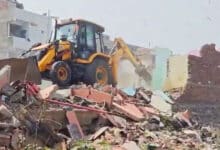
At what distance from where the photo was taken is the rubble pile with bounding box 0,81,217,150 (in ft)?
26.4

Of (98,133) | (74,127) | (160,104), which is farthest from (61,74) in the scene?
(98,133)

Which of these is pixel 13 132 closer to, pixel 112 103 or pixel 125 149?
pixel 125 149

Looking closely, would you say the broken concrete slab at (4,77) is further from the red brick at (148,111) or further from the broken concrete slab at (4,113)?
the red brick at (148,111)

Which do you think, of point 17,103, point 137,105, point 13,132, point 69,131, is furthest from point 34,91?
point 137,105

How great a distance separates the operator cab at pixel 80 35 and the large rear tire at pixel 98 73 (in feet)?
1.23

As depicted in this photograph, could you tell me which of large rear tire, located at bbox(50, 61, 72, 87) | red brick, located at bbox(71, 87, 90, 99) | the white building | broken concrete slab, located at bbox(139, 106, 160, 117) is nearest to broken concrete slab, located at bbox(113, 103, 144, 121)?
broken concrete slab, located at bbox(139, 106, 160, 117)

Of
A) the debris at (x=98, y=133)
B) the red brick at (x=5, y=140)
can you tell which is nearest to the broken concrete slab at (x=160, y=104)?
the debris at (x=98, y=133)

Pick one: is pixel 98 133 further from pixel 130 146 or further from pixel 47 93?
pixel 47 93

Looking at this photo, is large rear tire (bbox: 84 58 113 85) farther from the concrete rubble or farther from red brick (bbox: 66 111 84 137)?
red brick (bbox: 66 111 84 137)

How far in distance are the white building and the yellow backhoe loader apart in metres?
17.4

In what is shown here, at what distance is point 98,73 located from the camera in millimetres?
15984

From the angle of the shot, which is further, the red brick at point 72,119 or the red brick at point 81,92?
the red brick at point 81,92

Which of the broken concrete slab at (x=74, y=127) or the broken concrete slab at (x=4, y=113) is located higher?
the broken concrete slab at (x=4, y=113)

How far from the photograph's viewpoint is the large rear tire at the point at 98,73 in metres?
15.5
